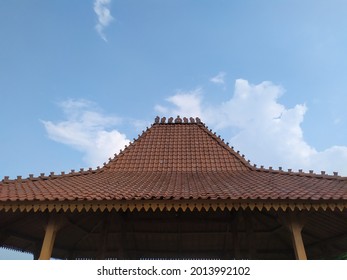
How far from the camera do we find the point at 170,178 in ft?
28.7

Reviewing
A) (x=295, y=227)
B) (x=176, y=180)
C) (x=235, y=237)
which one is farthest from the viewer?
(x=235, y=237)

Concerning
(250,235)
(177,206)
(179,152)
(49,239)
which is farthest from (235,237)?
(49,239)

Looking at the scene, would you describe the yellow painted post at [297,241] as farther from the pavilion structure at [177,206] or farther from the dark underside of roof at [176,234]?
the dark underside of roof at [176,234]

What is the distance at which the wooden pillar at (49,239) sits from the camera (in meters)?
6.40

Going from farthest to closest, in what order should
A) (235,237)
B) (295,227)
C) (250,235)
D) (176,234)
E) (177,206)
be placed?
(176,234)
(235,237)
(250,235)
(295,227)
(177,206)

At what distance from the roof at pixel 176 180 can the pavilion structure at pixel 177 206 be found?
23mm

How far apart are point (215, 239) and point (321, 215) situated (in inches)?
161

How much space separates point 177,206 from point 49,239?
3.00 metres

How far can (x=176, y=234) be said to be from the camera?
34.3 ft

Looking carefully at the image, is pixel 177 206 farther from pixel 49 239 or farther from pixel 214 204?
pixel 49 239

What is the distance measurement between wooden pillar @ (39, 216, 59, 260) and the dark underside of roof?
0.70 feet

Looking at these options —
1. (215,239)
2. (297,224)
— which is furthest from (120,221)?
(297,224)

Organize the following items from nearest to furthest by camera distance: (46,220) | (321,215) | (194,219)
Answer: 1. (46,220)
2. (321,215)
3. (194,219)
